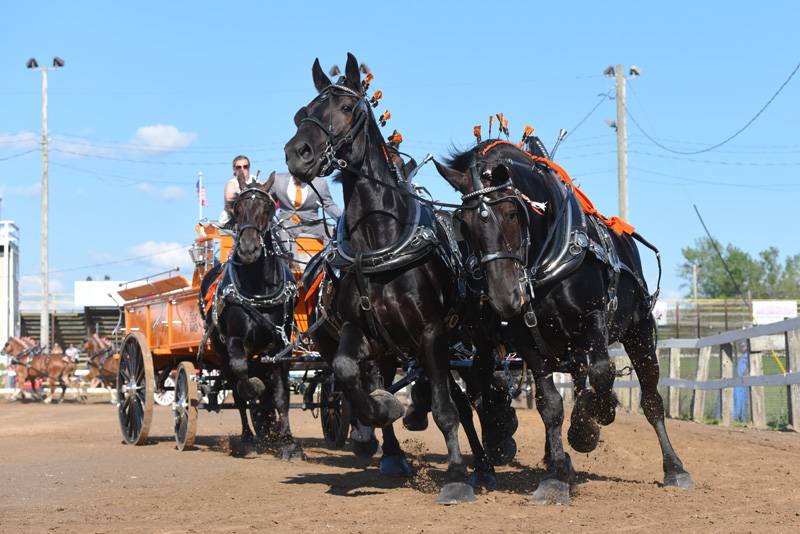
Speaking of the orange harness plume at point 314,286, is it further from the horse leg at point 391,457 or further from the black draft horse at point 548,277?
the black draft horse at point 548,277

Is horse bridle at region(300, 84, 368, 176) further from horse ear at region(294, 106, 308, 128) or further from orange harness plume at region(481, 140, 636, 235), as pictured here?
orange harness plume at region(481, 140, 636, 235)

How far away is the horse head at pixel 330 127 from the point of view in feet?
25.1

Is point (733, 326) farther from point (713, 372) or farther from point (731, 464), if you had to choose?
point (731, 464)

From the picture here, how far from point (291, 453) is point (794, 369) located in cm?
653

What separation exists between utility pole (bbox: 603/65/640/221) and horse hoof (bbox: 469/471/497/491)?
2079 centimetres

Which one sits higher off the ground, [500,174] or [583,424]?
[500,174]

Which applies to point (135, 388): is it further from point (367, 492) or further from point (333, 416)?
point (367, 492)

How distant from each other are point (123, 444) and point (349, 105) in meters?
7.83

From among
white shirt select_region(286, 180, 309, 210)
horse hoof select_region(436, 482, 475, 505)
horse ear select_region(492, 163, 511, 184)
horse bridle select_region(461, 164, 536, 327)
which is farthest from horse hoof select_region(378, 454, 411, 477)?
white shirt select_region(286, 180, 309, 210)

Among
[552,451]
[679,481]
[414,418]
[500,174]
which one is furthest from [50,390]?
[500,174]

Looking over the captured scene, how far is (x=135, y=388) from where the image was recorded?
13703 millimetres

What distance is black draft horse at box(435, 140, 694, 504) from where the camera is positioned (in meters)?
7.09

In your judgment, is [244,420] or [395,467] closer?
[395,467]

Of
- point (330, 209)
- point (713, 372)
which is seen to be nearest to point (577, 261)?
point (330, 209)
